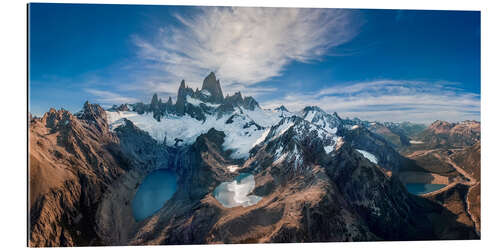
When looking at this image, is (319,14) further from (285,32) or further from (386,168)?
(386,168)

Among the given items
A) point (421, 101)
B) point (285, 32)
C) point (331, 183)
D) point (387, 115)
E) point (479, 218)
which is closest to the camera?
point (479, 218)

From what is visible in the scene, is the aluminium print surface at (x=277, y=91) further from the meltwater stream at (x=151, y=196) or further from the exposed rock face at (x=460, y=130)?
the meltwater stream at (x=151, y=196)

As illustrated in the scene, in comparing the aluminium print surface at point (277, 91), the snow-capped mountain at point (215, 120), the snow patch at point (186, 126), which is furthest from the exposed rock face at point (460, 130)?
the snow patch at point (186, 126)

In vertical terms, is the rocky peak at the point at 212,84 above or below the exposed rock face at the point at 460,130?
above

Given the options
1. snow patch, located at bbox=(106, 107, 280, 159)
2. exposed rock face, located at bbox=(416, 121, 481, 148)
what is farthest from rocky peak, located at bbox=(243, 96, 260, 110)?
exposed rock face, located at bbox=(416, 121, 481, 148)

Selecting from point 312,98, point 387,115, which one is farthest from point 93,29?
point 387,115

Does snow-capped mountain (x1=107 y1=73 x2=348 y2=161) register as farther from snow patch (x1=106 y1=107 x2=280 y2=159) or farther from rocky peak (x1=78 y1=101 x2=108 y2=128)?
rocky peak (x1=78 y1=101 x2=108 y2=128)
